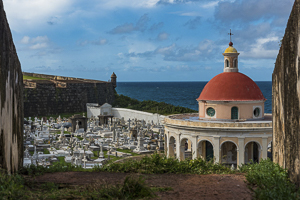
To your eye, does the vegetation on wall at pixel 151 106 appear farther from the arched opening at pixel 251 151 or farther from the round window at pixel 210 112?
the arched opening at pixel 251 151

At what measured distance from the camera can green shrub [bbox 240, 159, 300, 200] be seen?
19.1ft

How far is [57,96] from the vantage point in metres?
45.8

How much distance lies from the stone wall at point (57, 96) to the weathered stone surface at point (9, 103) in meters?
36.8

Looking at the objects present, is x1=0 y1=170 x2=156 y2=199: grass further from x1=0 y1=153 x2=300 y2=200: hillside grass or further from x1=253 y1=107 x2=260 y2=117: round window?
x1=253 y1=107 x2=260 y2=117: round window

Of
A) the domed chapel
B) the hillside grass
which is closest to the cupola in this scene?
the domed chapel

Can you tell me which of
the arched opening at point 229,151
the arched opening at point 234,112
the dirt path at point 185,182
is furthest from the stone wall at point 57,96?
the dirt path at point 185,182

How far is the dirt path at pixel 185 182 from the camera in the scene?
21.1 ft

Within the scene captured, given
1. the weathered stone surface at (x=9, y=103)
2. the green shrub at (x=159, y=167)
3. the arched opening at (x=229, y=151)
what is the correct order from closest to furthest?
the weathered stone surface at (x=9, y=103) < the green shrub at (x=159, y=167) < the arched opening at (x=229, y=151)

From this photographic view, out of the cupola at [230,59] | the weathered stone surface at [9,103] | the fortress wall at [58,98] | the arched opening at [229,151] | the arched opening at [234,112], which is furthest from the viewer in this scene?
the fortress wall at [58,98]

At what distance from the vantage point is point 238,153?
17.4 metres

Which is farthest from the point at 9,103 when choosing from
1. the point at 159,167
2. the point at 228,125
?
the point at 228,125

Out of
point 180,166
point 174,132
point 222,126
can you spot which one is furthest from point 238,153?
point 180,166

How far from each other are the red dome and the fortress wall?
96.8 feet

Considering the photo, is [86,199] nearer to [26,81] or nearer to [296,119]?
[296,119]
